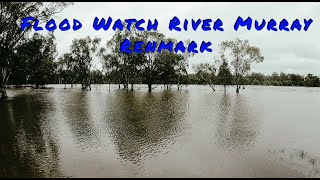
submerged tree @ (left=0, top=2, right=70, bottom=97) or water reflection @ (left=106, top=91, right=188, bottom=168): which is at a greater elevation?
submerged tree @ (left=0, top=2, right=70, bottom=97)

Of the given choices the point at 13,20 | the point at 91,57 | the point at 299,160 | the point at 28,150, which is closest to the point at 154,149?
the point at 28,150

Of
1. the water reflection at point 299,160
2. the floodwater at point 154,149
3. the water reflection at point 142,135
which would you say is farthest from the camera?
the water reflection at point 142,135

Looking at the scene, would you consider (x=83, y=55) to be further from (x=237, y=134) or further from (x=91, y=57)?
(x=237, y=134)

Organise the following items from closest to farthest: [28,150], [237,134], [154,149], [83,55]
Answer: [28,150], [154,149], [237,134], [83,55]

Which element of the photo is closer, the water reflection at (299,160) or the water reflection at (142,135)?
the water reflection at (299,160)

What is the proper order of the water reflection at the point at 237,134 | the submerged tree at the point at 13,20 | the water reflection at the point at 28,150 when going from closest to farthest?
1. the water reflection at the point at 28,150
2. the water reflection at the point at 237,134
3. the submerged tree at the point at 13,20

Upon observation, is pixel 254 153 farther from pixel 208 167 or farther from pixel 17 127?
pixel 17 127

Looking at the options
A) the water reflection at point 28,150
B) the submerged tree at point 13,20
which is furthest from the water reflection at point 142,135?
the submerged tree at point 13,20

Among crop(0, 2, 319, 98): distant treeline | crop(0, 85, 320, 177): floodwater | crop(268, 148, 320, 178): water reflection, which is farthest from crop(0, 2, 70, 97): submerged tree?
crop(268, 148, 320, 178): water reflection

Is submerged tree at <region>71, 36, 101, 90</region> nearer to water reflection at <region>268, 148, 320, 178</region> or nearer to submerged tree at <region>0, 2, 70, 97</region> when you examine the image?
submerged tree at <region>0, 2, 70, 97</region>

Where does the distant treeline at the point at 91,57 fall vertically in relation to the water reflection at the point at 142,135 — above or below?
above

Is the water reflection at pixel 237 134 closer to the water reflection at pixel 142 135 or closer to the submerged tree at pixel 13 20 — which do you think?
the water reflection at pixel 142 135

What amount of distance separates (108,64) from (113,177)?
226 feet

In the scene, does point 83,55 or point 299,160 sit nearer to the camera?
point 299,160
